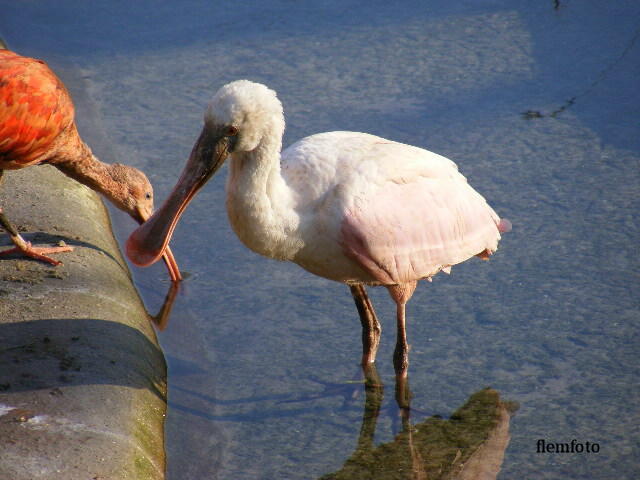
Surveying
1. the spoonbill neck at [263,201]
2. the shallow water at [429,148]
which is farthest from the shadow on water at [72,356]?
the spoonbill neck at [263,201]

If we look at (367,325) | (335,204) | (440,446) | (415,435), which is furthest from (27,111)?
(440,446)

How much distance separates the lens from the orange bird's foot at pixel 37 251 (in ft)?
15.4

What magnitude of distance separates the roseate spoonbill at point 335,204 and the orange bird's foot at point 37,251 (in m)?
0.70

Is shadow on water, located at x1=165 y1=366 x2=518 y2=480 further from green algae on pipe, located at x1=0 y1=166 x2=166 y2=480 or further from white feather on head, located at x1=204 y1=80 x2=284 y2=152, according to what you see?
white feather on head, located at x1=204 y1=80 x2=284 y2=152

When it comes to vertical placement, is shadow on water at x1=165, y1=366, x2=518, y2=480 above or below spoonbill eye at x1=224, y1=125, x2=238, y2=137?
below

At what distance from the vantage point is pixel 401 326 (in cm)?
437

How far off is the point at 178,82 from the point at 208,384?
3.29 metres

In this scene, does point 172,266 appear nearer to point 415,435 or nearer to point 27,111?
point 27,111

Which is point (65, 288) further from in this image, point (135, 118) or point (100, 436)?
point (135, 118)

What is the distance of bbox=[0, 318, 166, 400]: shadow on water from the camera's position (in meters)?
3.81

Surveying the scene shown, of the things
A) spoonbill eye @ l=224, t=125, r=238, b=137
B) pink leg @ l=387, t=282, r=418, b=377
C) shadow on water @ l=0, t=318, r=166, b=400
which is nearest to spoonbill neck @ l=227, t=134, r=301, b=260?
spoonbill eye @ l=224, t=125, r=238, b=137

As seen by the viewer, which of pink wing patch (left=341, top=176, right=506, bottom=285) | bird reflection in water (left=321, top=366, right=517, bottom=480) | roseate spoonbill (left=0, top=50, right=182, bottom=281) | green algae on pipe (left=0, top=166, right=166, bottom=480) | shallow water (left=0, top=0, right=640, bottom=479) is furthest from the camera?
roseate spoonbill (left=0, top=50, right=182, bottom=281)

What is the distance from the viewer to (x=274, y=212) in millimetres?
3896

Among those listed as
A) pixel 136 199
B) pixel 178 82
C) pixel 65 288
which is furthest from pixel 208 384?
pixel 178 82
